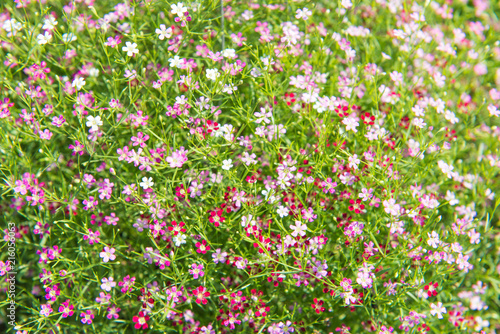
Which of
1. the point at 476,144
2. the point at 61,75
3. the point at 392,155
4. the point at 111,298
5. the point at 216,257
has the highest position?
the point at 476,144

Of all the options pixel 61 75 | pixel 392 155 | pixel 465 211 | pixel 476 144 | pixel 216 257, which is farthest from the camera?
pixel 476 144

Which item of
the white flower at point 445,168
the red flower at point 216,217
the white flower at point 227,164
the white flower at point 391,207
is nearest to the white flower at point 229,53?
the white flower at point 227,164

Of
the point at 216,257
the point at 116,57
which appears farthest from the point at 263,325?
the point at 116,57

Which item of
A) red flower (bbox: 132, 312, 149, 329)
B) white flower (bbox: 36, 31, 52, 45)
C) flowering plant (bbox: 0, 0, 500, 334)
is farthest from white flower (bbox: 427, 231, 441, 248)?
white flower (bbox: 36, 31, 52, 45)

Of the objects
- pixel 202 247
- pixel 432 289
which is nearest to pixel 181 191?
pixel 202 247

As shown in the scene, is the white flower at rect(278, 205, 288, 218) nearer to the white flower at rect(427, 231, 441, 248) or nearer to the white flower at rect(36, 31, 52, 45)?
the white flower at rect(427, 231, 441, 248)

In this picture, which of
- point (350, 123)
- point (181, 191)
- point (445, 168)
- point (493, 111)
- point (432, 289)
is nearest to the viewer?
point (181, 191)

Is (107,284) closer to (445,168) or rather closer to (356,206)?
(356,206)

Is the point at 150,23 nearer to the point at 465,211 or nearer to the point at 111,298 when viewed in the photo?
the point at 111,298

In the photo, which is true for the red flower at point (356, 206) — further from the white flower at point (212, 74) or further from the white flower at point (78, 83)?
the white flower at point (78, 83)
